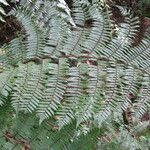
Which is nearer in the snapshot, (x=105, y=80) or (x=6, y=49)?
(x=105, y=80)

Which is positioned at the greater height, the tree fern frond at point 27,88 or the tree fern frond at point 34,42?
the tree fern frond at point 34,42

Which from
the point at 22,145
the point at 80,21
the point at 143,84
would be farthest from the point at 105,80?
the point at 22,145

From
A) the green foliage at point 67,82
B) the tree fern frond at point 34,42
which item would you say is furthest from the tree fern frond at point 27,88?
the tree fern frond at point 34,42

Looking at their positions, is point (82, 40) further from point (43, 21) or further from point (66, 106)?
point (43, 21)

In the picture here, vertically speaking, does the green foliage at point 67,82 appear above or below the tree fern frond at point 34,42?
below

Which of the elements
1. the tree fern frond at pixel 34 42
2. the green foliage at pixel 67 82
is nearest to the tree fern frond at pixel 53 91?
the green foliage at pixel 67 82

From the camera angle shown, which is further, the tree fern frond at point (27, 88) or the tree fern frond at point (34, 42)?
the tree fern frond at point (34, 42)

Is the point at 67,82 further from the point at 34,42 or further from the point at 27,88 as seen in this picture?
the point at 34,42

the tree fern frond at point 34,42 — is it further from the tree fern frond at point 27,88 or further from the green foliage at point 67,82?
the tree fern frond at point 27,88

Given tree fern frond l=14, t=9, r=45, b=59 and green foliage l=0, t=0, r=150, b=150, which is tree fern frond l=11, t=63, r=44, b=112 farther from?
tree fern frond l=14, t=9, r=45, b=59
